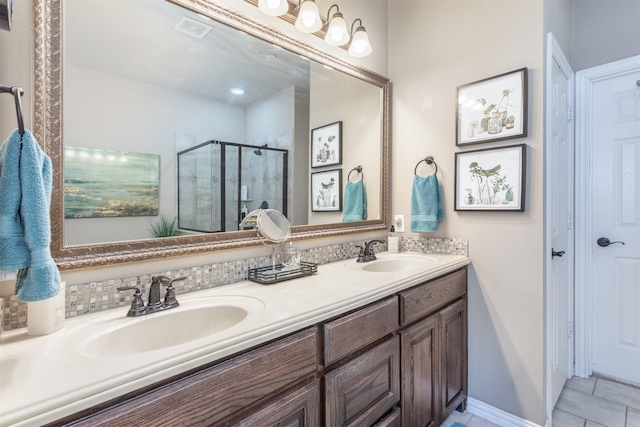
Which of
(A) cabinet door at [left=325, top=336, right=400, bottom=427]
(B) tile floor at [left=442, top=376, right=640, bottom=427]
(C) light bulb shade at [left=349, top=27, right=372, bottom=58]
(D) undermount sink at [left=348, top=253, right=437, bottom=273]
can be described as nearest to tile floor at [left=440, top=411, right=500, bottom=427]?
(B) tile floor at [left=442, top=376, right=640, bottom=427]

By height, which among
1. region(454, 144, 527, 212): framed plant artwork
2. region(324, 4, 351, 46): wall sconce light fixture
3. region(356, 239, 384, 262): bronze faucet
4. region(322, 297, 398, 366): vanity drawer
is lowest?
region(322, 297, 398, 366): vanity drawer

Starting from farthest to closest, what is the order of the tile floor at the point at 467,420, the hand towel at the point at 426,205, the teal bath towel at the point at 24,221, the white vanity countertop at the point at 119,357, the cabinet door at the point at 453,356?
the hand towel at the point at 426,205 < the tile floor at the point at 467,420 < the cabinet door at the point at 453,356 < the teal bath towel at the point at 24,221 < the white vanity countertop at the point at 119,357

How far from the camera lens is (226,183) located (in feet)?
4.64

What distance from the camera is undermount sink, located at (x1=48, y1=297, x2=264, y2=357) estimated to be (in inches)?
32.9

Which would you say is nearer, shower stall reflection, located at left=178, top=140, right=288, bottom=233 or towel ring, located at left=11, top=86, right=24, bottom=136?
towel ring, located at left=11, top=86, right=24, bottom=136

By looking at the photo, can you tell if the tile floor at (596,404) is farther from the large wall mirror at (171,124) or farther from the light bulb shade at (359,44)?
the light bulb shade at (359,44)

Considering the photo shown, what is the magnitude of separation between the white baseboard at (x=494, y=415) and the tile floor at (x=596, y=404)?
0.24 m

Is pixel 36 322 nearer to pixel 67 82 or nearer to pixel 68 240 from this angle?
pixel 68 240

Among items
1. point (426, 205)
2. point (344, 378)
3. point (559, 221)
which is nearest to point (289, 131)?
point (426, 205)

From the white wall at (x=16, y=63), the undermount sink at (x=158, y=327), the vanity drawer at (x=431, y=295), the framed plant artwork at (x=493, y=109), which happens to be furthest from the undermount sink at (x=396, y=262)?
the white wall at (x=16, y=63)

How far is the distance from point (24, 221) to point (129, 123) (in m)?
0.58

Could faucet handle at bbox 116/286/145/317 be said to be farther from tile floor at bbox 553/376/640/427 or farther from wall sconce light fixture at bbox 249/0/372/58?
tile floor at bbox 553/376/640/427

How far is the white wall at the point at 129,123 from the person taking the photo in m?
1.02

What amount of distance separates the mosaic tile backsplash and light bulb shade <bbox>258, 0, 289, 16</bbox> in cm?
113
